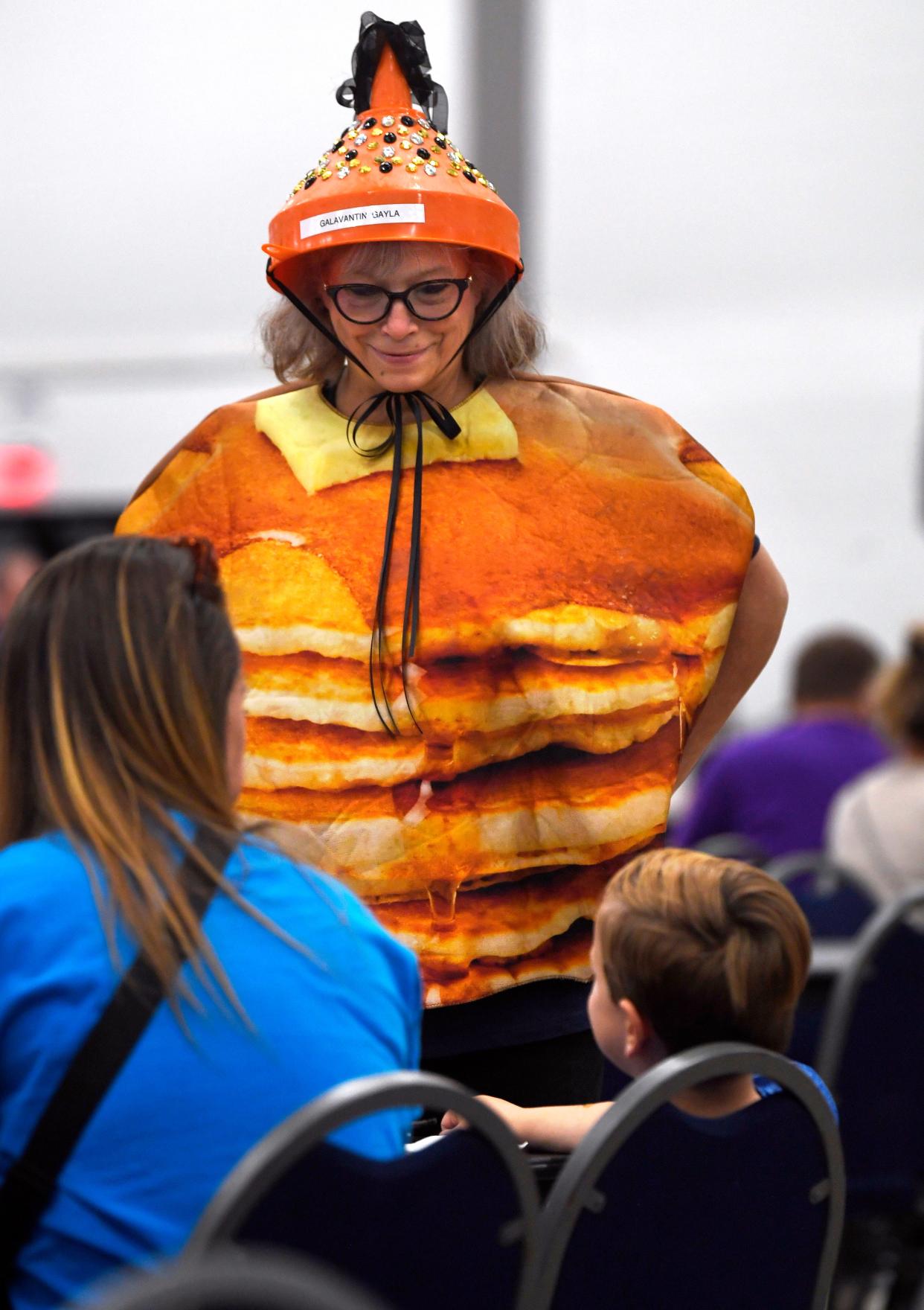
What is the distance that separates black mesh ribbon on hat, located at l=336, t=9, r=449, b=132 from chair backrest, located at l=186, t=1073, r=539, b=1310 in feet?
3.32

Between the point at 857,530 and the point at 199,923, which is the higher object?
the point at 199,923

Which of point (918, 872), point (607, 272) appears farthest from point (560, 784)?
point (607, 272)

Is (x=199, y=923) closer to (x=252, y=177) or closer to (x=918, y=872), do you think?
(x=918, y=872)

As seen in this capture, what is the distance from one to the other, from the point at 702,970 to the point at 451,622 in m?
0.40

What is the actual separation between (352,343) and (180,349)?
18.5 feet

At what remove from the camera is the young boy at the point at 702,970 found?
4.33 ft

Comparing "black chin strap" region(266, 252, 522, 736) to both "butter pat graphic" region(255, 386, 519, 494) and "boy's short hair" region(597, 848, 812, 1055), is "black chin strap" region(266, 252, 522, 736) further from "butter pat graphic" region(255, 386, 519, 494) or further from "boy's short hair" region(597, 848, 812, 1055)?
"boy's short hair" region(597, 848, 812, 1055)

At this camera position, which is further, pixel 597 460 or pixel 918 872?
pixel 918 872

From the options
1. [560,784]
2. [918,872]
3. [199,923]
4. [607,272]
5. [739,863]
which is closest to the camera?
[199,923]

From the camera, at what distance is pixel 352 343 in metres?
1.56

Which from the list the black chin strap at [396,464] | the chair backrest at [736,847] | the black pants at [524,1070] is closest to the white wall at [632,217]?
the chair backrest at [736,847]

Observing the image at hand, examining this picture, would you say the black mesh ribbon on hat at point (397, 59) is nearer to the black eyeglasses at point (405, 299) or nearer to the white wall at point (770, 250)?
the black eyeglasses at point (405, 299)

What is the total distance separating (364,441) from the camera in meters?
1.57

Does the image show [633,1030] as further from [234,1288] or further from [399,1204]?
[234,1288]
